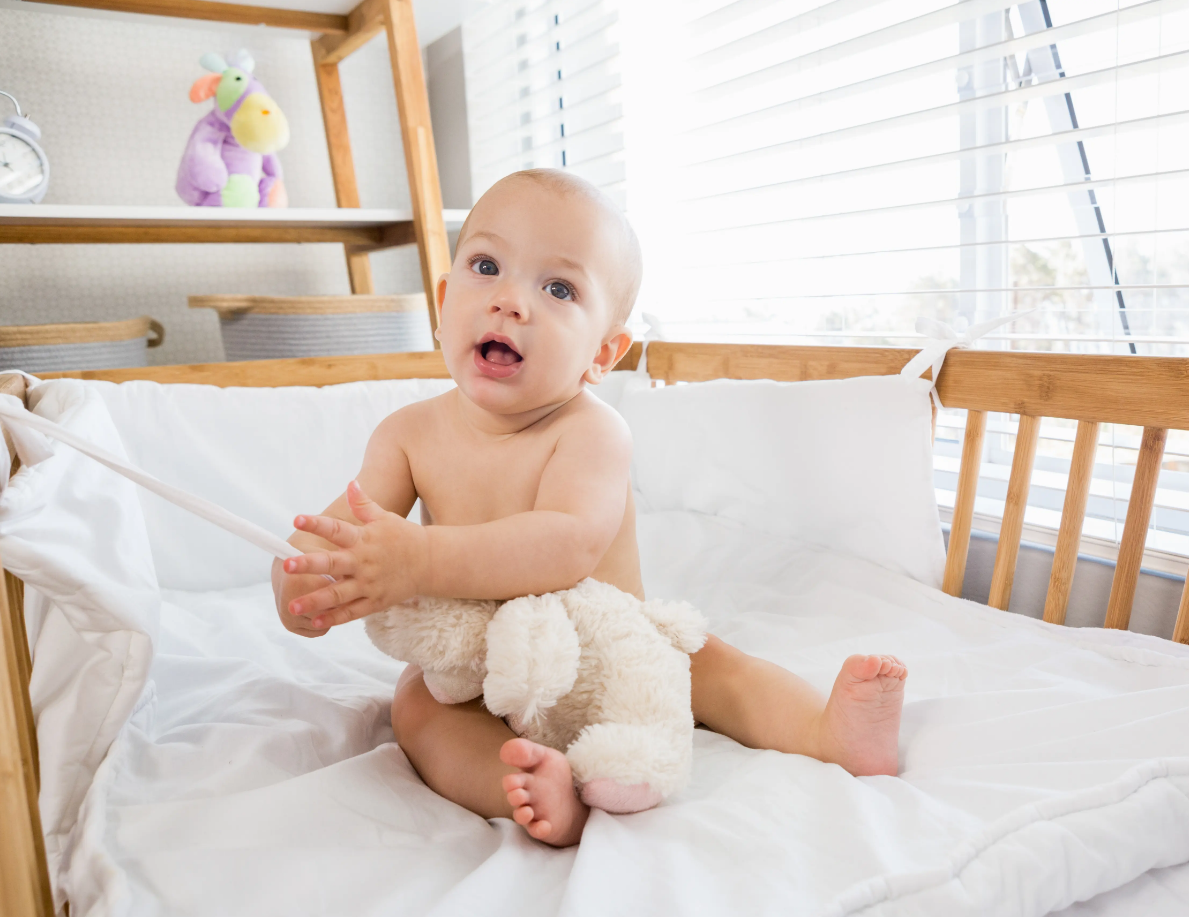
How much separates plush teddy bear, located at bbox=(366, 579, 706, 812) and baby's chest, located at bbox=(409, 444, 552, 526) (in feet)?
0.43

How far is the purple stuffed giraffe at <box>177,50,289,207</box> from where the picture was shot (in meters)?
1.73

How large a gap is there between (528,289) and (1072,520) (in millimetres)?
670

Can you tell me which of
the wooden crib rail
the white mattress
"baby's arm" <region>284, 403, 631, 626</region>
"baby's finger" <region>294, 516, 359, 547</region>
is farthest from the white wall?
"baby's finger" <region>294, 516, 359, 547</region>

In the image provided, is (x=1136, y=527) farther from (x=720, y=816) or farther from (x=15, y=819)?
(x=15, y=819)

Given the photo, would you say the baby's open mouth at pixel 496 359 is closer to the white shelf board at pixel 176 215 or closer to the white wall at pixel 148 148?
the white shelf board at pixel 176 215

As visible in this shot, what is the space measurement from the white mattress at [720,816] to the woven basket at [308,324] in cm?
85

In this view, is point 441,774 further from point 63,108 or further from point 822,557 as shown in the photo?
point 63,108

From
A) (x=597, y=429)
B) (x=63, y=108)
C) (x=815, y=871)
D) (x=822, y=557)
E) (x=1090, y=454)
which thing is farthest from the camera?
(x=63, y=108)

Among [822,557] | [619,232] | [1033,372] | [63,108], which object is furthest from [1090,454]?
[63,108]

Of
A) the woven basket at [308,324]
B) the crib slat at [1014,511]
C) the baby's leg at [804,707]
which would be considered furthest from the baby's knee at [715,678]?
the woven basket at [308,324]

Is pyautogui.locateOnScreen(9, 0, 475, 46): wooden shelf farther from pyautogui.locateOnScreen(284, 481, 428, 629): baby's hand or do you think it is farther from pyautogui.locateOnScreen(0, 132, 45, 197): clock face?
pyautogui.locateOnScreen(284, 481, 428, 629): baby's hand

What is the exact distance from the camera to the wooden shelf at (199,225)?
1555 mm

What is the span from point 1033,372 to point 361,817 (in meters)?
0.86

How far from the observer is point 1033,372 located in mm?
1020
